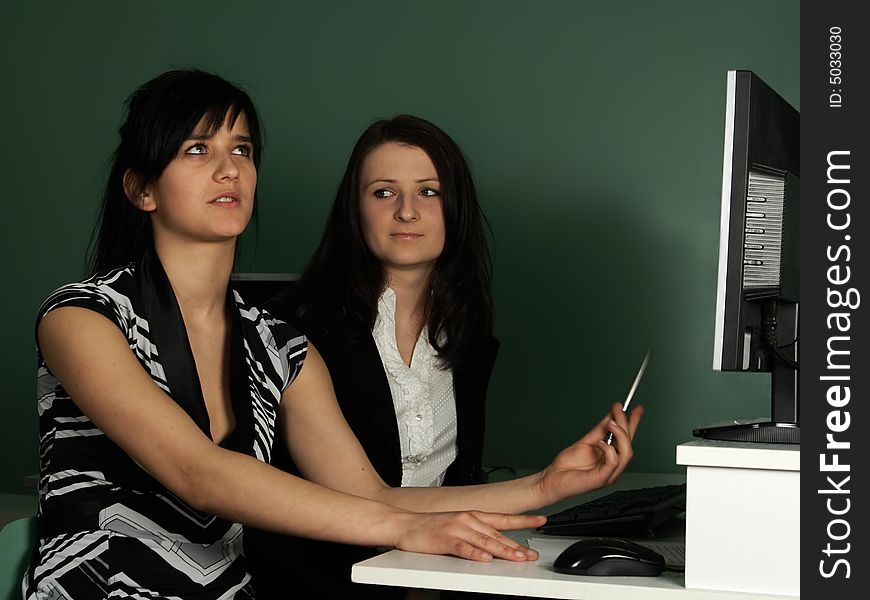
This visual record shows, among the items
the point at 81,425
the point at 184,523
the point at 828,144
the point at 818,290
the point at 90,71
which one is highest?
the point at 90,71

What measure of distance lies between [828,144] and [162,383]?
103 cm

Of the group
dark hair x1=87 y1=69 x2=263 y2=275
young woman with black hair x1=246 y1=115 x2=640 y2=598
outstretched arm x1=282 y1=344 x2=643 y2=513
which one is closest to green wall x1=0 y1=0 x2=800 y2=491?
young woman with black hair x1=246 y1=115 x2=640 y2=598

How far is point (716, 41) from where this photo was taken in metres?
3.07

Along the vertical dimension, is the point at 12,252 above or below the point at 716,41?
below

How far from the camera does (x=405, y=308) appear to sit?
94.8 inches

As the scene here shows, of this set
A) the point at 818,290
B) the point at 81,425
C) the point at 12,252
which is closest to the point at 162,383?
the point at 81,425

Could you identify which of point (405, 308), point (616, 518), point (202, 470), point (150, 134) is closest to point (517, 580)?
point (616, 518)

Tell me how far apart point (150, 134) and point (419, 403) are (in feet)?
2.64

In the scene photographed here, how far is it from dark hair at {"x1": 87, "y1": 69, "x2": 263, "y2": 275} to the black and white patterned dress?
79 millimetres

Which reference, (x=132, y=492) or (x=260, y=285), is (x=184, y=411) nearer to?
(x=132, y=492)

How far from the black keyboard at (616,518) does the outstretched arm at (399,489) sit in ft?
0.15

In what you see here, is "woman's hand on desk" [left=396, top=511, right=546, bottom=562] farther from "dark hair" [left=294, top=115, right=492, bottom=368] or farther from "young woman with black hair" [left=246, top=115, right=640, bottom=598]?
"dark hair" [left=294, top=115, right=492, bottom=368]

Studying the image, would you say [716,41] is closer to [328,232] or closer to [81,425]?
[328,232]

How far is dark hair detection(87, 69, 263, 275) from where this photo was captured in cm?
180
